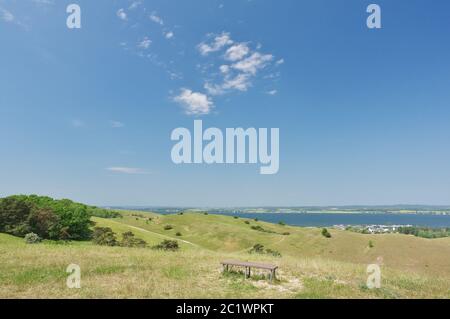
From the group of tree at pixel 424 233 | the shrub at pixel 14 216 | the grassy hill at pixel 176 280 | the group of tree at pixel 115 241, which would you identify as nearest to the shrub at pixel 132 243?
the group of tree at pixel 115 241

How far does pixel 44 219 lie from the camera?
56.6 metres

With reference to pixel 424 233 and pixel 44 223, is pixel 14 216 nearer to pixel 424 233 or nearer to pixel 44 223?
pixel 44 223

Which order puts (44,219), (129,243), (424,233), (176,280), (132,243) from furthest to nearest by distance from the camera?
(424,233)
(44,219)
(132,243)
(129,243)
(176,280)

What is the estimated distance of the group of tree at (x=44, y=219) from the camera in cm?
5355

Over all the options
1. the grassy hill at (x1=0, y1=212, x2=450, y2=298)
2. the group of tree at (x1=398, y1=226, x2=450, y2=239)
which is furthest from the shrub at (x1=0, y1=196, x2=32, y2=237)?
the group of tree at (x1=398, y1=226, x2=450, y2=239)

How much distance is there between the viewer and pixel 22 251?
64.3 feet

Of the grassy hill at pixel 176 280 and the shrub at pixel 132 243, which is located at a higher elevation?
the grassy hill at pixel 176 280

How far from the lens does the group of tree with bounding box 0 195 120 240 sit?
53550mm

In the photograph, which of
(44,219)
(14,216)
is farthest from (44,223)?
(14,216)

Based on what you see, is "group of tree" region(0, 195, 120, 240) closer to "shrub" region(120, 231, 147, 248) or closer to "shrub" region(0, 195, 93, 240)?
"shrub" region(0, 195, 93, 240)

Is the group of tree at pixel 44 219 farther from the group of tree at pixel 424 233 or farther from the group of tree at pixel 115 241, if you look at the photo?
the group of tree at pixel 424 233
